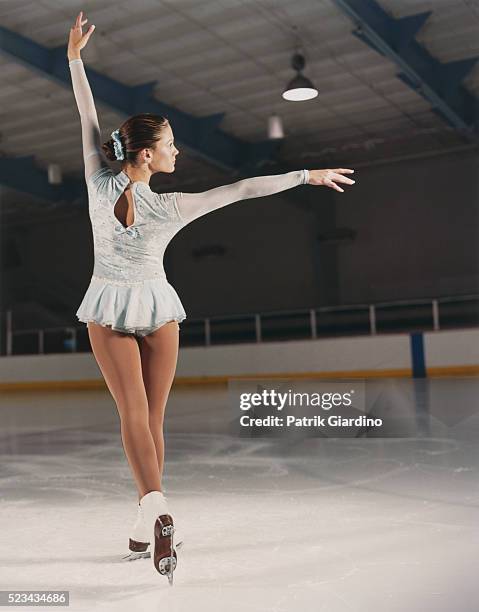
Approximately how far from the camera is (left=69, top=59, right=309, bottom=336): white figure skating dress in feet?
6.99

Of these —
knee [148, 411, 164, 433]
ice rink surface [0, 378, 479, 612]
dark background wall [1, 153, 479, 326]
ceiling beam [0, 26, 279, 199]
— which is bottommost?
ice rink surface [0, 378, 479, 612]

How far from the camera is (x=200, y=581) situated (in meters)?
2.07

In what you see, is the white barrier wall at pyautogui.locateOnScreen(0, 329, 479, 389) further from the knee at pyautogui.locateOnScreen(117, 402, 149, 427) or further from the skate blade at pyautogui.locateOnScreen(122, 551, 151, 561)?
the knee at pyautogui.locateOnScreen(117, 402, 149, 427)

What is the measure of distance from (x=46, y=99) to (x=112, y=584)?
427 inches

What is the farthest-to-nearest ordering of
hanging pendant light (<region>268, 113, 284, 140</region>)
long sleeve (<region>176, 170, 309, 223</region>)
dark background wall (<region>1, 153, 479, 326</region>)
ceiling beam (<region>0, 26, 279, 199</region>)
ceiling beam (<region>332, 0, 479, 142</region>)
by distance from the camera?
dark background wall (<region>1, 153, 479, 326</region>) < hanging pendant light (<region>268, 113, 284, 140</region>) < ceiling beam (<region>0, 26, 279, 199</region>) < ceiling beam (<region>332, 0, 479, 142</region>) < long sleeve (<region>176, 170, 309, 223</region>)

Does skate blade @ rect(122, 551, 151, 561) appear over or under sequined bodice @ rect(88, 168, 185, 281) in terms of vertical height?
under

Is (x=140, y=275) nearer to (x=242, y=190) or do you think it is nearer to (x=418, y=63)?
(x=242, y=190)

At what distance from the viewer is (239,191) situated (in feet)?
6.98

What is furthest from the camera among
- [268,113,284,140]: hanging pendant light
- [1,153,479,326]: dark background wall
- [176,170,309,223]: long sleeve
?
[1,153,479,326]: dark background wall

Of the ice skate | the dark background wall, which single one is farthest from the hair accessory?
the dark background wall

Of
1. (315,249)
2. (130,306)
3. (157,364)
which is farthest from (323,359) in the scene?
(130,306)

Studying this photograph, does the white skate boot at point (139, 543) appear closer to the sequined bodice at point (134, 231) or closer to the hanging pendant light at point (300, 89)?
the sequined bodice at point (134, 231)

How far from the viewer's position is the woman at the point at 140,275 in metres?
2.14

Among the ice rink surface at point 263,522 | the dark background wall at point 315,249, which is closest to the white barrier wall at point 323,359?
the dark background wall at point 315,249
